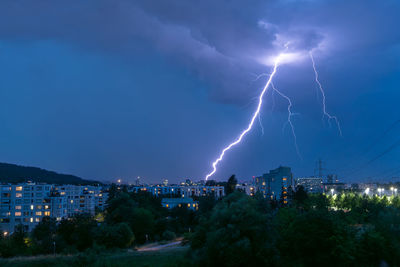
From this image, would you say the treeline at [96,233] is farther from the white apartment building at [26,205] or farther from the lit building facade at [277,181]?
the lit building facade at [277,181]

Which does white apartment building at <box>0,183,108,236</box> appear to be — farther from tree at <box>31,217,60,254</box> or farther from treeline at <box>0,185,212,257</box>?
tree at <box>31,217,60,254</box>

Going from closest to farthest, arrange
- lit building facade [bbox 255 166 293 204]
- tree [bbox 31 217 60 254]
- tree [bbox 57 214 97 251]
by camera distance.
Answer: tree [bbox 31 217 60 254] → tree [bbox 57 214 97 251] → lit building facade [bbox 255 166 293 204]

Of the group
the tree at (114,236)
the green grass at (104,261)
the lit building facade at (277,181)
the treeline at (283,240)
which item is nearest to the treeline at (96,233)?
the tree at (114,236)

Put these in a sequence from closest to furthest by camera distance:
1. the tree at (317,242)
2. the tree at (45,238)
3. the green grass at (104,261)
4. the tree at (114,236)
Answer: the tree at (317,242) < the green grass at (104,261) < the tree at (45,238) < the tree at (114,236)

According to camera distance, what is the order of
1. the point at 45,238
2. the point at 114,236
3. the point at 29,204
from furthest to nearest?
the point at 29,204, the point at 45,238, the point at 114,236

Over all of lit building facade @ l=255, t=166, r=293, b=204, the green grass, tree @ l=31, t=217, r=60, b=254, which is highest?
lit building facade @ l=255, t=166, r=293, b=204

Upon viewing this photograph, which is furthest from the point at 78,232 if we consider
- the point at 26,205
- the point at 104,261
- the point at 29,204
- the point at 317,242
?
the point at 29,204

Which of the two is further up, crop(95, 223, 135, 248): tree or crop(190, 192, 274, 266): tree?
crop(190, 192, 274, 266): tree

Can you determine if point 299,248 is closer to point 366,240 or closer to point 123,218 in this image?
point 366,240

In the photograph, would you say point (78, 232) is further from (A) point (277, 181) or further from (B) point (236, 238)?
(A) point (277, 181)

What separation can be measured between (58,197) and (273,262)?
176ft

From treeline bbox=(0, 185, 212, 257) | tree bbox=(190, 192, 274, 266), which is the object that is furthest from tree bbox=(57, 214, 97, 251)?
tree bbox=(190, 192, 274, 266)

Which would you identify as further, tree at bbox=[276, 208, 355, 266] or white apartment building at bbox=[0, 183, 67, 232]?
white apartment building at bbox=[0, 183, 67, 232]

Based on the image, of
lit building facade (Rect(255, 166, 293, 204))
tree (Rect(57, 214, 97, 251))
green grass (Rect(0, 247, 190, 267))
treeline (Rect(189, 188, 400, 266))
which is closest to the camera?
treeline (Rect(189, 188, 400, 266))
